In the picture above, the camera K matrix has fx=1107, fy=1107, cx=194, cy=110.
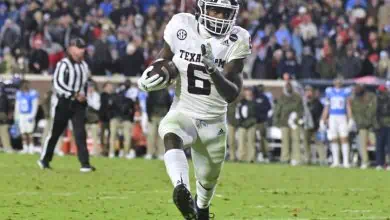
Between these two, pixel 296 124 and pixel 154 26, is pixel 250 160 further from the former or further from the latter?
pixel 154 26

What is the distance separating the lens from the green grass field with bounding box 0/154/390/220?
35.2ft

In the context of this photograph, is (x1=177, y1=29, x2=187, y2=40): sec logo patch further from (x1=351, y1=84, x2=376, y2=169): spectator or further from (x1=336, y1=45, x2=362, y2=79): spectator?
(x1=336, y1=45, x2=362, y2=79): spectator

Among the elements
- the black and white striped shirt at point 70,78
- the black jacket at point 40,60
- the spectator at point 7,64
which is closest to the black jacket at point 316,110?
the black and white striped shirt at point 70,78

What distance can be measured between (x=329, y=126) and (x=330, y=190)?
7.07 metres

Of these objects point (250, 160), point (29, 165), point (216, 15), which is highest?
point (216, 15)

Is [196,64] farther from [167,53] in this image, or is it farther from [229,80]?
[229,80]

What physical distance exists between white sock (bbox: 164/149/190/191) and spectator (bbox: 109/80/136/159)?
14.5 meters

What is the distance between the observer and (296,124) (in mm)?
21625

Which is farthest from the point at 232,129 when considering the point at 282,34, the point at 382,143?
the point at 282,34

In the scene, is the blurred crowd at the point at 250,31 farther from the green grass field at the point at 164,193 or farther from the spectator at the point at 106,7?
the green grass field at the point at 164,193

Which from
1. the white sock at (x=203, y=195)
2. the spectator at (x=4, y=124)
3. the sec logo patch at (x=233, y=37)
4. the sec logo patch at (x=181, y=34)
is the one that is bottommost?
the spectator at (x=4, y=124)

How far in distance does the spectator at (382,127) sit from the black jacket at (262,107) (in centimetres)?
257

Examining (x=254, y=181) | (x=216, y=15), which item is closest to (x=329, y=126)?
(x=254, y=181)

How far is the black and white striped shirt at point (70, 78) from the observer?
52.5ft
